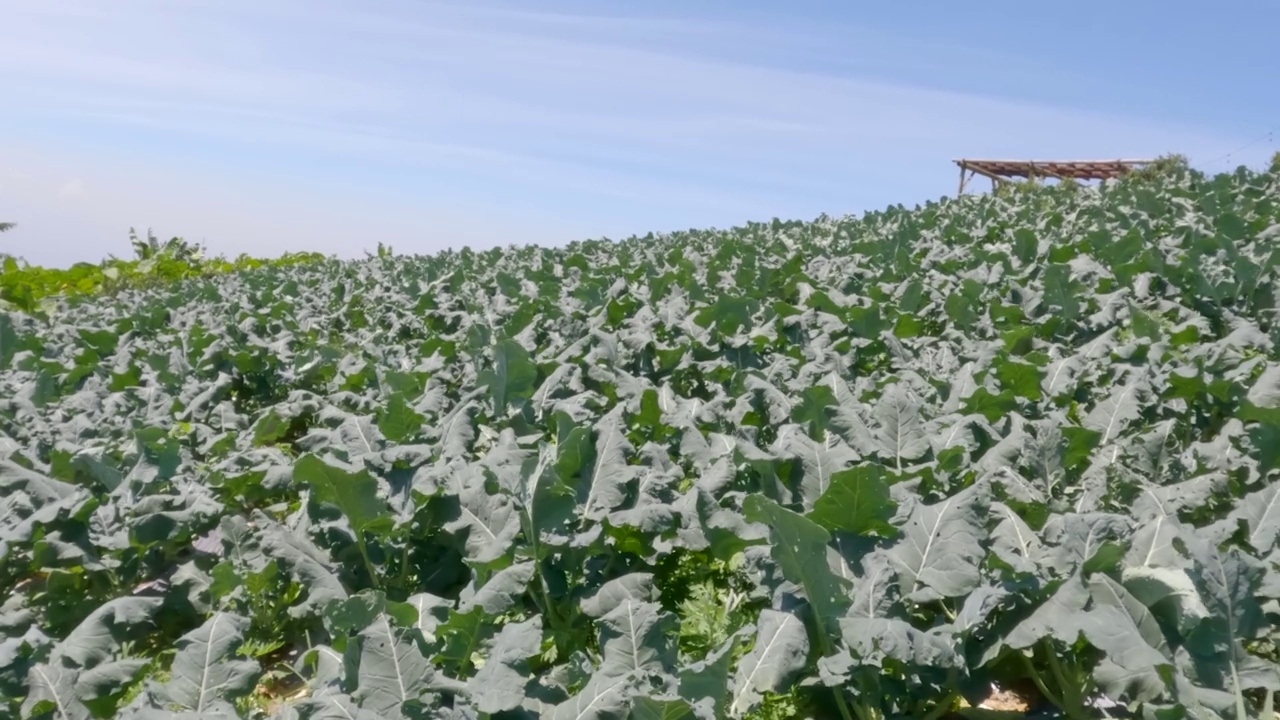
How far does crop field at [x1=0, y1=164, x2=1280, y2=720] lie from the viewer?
2.33 metres

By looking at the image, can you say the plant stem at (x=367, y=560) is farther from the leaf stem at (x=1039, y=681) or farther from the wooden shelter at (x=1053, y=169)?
the wooden shelter at (x=1053, y=169)

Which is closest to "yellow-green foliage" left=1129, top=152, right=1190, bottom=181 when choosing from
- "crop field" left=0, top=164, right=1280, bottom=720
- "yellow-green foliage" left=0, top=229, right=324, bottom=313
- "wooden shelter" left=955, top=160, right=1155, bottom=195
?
"wooden shelter" left=955, top=160, right=1155, bottom=195

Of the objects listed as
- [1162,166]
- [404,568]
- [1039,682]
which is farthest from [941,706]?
[1162,166]

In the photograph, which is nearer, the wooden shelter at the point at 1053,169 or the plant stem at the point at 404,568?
the plant stem at the point at 404,568

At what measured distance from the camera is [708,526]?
2967 millimetres

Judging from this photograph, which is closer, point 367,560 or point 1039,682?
point 1039,682

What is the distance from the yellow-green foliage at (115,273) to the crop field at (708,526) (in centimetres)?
1009

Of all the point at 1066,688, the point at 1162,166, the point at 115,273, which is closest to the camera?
the point at 1066,688

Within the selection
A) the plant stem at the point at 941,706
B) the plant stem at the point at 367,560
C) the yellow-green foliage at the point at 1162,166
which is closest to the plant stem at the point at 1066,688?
the plant stem at the point at 941,706

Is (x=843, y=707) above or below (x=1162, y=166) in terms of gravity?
below

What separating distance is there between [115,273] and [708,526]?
778 inches

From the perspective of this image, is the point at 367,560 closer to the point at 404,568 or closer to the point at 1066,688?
the point at 404,568

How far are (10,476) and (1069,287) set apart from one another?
581cm

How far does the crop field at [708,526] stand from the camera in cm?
233
